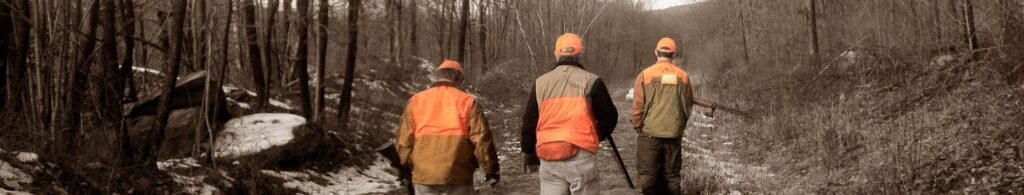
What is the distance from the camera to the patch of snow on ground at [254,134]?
31.5 feet

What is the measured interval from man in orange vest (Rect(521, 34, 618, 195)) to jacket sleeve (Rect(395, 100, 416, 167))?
2.61ft

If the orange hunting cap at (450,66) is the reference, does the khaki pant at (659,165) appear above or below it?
below

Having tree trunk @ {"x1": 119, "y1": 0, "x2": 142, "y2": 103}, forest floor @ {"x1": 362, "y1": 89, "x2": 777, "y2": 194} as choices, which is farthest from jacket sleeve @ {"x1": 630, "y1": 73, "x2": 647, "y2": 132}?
tree trunk @ {"x1": 119, "y1": 0, "x2": 142, "y2": 103}

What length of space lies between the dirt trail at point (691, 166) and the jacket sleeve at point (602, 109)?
2.87 ft

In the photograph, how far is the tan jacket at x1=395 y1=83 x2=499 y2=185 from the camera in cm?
470

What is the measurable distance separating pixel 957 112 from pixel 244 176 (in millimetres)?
8683

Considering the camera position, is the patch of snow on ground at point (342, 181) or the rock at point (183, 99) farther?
the rock at point (183, 99)

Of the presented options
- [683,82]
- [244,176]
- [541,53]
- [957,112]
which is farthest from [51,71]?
[541,53]

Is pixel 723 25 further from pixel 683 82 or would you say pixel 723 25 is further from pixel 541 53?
pixel 683 82

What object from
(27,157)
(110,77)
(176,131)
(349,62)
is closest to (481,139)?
(27,157)

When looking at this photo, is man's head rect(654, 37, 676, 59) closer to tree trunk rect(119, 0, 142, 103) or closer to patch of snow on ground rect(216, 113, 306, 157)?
patch of snow on ground rect(216, 113, 306, 157)

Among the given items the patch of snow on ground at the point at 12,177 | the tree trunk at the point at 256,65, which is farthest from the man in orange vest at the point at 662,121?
the tree trunk at the point at 256,65

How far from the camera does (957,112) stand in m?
9.72

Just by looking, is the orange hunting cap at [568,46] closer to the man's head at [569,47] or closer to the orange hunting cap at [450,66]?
the man's head at [569,47]
